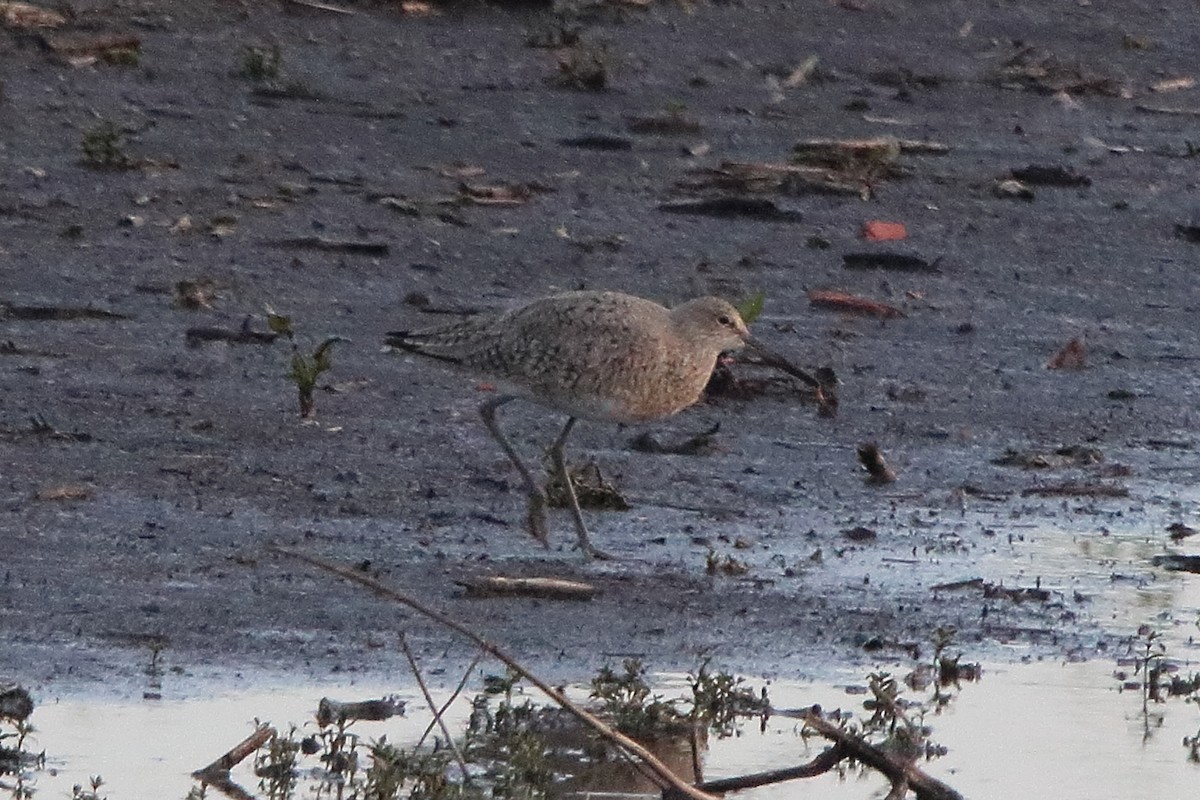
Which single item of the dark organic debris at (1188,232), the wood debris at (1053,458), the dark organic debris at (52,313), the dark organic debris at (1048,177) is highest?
the dark organic debris at (1048,177)

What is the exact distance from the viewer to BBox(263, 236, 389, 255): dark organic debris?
11.8 meters

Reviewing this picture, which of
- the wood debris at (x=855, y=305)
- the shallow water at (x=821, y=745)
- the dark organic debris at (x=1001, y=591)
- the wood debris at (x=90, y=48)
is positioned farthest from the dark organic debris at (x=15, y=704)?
the wood debris at (x=90, y=48)

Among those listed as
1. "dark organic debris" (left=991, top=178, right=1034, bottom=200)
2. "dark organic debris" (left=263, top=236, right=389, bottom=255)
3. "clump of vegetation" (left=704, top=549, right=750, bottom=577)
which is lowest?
"clump of vegetation" (left=704, top=549, right=750, bottom=577)

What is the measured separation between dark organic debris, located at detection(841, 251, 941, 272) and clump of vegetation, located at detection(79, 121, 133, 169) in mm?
3401

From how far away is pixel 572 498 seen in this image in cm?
845

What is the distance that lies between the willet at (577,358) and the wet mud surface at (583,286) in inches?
13.8

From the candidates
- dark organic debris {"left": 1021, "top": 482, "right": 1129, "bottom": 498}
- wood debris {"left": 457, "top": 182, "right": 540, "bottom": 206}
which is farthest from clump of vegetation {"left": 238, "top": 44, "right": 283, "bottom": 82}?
dark organic debris {"left": 1021, "top": 482, "right": 1129, "bottom": 498}

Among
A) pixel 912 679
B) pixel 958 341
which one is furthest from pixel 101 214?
pixel 912 679

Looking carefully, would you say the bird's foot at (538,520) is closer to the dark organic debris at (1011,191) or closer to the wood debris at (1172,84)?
the dark organic debris at (1011,191)

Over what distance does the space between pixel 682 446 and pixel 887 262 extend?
303 centimetres

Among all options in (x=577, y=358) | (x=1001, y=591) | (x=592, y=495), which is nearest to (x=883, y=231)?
(x=592, y=495)

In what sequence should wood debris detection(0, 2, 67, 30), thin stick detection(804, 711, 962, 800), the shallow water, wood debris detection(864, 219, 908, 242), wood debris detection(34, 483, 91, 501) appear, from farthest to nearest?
wood debris detection(0, 2, 67, 30) → wood debris detection(864, 219, 908, 242) → wood debris detection(34, 483, 91, 501) → the shallow water → thin stick detection(804, 711, 962, 800)

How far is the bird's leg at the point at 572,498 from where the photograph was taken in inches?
328

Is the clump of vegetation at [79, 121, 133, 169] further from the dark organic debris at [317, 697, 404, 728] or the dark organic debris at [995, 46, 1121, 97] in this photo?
the dark organic debris at [317, 697, 404, 728]
